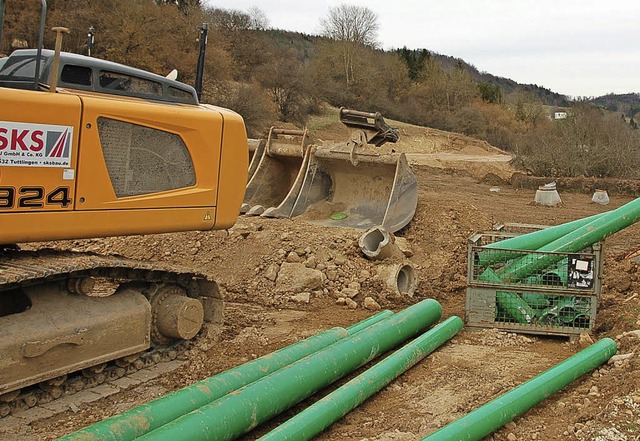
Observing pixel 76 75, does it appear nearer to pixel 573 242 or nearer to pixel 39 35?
pixel 39 35

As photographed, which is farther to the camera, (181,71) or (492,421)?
(181,71)

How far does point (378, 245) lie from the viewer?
8.70 meters

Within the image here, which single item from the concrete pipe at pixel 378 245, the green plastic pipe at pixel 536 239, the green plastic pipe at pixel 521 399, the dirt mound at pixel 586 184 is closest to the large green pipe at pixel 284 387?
the green plastic pipe at pixel 521 399

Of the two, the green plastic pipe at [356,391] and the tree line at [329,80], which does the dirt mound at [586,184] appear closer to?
the tree line at [329,80]

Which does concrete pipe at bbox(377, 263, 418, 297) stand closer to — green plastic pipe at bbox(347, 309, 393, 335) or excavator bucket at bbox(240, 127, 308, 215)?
green plastic pipe at bbox(347, 309, 393, 335)

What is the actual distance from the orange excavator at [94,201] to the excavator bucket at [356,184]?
169 inches

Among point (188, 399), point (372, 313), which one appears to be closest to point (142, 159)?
point (188, 399)

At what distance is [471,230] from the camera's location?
10289mm


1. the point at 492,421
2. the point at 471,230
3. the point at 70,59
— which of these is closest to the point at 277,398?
the point at 492,421

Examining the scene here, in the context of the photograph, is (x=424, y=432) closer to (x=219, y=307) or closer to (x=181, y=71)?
(x=219, y=307)

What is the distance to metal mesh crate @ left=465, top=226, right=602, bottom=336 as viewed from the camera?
6535mm

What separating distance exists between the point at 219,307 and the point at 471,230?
482 centimetres

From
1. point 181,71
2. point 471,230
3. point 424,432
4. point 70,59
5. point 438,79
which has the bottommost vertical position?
point 424,432

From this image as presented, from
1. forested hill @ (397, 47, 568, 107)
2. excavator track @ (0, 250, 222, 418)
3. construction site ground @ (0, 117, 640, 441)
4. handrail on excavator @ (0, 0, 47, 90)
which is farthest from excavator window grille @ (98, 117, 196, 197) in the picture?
forested hill @ (397, 47, 568, 107)
